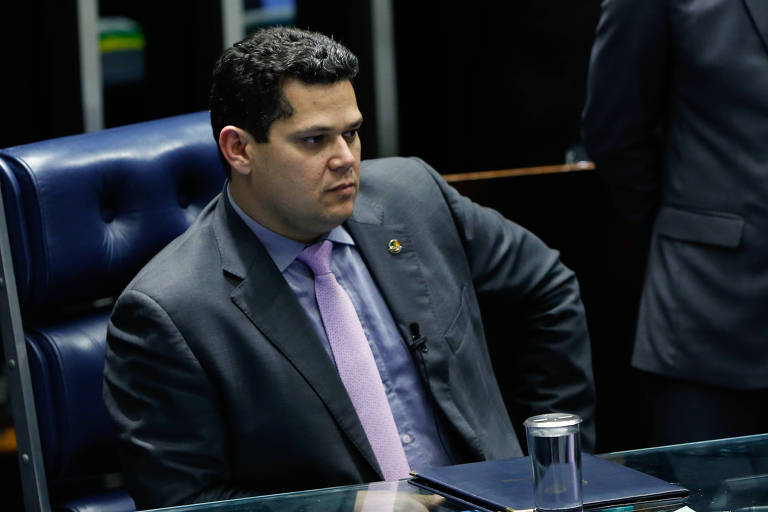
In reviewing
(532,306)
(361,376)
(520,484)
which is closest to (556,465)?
(520,484)

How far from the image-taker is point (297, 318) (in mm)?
1734

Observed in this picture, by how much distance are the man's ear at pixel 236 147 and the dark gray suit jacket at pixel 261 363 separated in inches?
2.6

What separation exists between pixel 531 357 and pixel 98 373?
718 millimetres

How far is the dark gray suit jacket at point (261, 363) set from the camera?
5.36 feet

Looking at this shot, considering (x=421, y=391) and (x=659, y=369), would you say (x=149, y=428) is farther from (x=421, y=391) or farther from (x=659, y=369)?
(x=659, y=369)

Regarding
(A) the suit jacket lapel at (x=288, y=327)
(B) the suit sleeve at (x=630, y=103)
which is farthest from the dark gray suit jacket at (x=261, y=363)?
(B) the suit sleeve at (x=630, y=103)

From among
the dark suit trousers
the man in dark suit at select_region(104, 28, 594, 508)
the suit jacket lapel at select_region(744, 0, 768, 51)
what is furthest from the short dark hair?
the dark suit trousers

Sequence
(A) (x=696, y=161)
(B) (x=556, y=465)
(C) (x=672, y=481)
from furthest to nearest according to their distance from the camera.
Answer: (A) (x=696, y=161), (C) (x=672, y=481), (B) (x=556, y=465)

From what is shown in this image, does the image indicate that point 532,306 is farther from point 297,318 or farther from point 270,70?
point 270,70

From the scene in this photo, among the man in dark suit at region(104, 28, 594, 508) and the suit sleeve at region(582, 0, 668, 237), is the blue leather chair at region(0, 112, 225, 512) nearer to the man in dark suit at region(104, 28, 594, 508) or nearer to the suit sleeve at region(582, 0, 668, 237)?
the man in dark suit at region(104, 28, 594, 508)

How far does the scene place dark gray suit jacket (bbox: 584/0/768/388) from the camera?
7.30 ft

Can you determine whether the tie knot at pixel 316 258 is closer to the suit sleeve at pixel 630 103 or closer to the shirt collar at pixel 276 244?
the shirt collar at pixel 276 244

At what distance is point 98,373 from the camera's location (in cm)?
183

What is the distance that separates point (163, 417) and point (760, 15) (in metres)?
1.32
